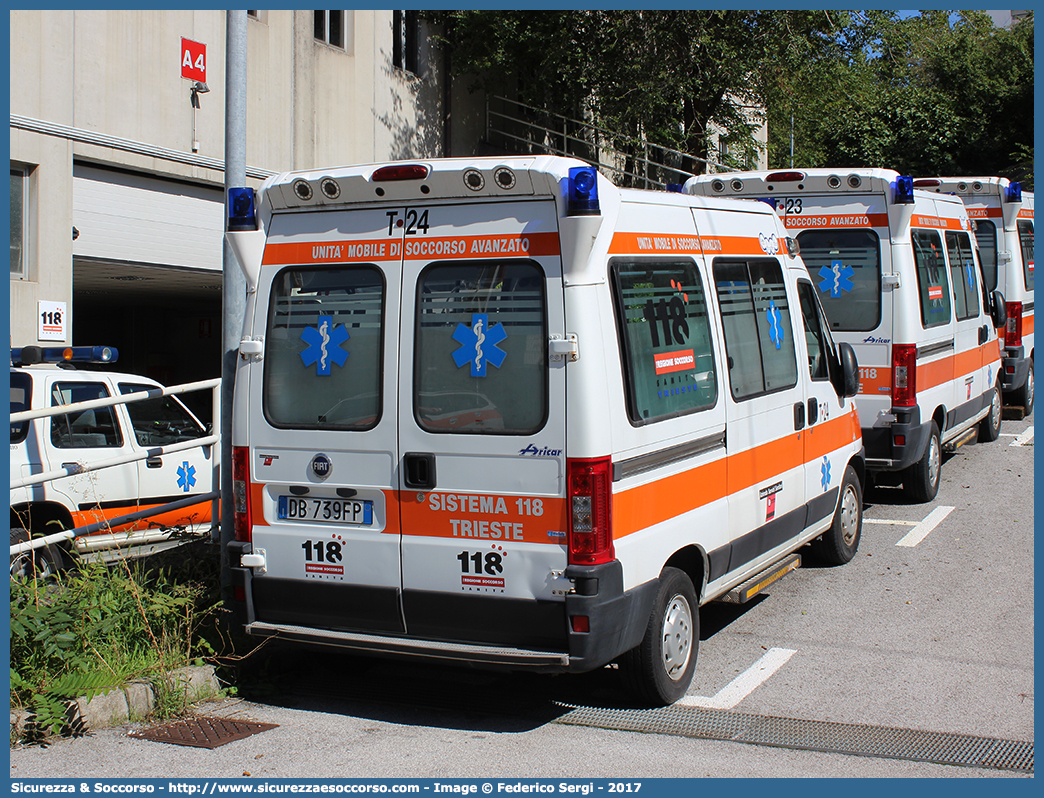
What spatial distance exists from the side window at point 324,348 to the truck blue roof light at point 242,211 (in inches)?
12.9

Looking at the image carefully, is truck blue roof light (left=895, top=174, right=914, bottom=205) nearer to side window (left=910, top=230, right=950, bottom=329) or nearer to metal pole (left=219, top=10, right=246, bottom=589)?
side window (left=910, top=230, right=950, bottom=329)

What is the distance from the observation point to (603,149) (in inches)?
815

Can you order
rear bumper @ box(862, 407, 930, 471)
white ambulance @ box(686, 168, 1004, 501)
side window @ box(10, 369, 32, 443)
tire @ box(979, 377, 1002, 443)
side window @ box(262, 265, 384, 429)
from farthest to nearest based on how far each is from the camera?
1. tire @ box(979, 377, 1002, 443)
2. rear bumper @ box(862, 407, 930, 471)
3. white ambulance @ box(686, 168, 1004, 501)
4. side window @ box(10, 369, 32, 443)
5. side window @ box(262, 265, 384, 429)

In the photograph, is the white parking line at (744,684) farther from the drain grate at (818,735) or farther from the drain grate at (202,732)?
the drain grate at (202,732)

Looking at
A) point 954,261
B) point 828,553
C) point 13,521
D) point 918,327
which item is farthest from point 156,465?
point 954,261

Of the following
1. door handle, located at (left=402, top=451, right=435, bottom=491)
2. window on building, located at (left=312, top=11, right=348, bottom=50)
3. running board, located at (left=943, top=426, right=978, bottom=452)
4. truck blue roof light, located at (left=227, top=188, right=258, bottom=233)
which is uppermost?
window on building, located at (left=312, top=11, right=348, bottom=50)

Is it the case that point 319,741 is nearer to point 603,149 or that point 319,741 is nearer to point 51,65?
point 51,65

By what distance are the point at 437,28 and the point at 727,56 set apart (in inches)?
201

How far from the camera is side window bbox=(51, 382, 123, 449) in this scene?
303 inches

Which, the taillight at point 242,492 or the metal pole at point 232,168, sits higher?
the metal pole at point 232,168

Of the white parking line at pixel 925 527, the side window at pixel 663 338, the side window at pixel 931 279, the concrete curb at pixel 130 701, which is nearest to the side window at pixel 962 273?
the side window at pixel 931 279

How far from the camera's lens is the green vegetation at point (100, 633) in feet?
16.6

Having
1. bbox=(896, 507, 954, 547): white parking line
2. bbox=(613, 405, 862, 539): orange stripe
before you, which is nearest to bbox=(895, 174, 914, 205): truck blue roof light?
bbox=(613, 405, 862, 539): orange stripe

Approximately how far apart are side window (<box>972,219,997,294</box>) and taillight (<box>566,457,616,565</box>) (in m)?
11.1
